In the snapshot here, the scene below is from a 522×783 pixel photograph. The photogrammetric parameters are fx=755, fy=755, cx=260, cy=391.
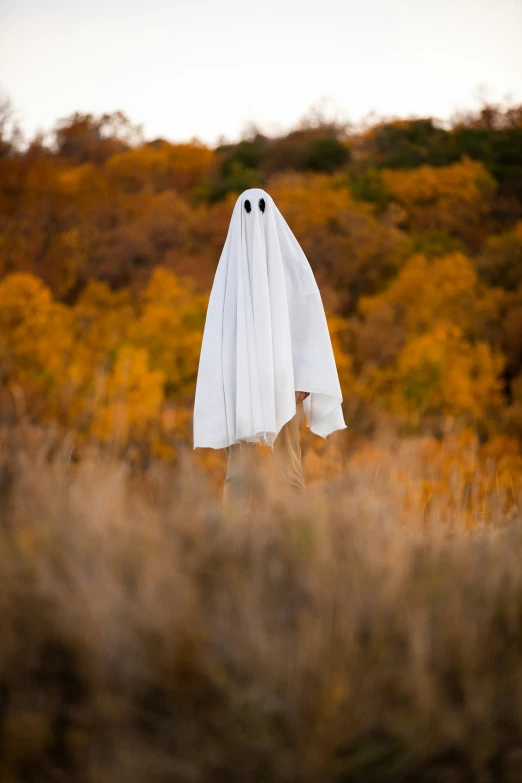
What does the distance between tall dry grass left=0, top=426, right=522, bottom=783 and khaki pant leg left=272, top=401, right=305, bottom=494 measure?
104cm

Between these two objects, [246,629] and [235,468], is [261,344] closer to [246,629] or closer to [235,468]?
[235,468]

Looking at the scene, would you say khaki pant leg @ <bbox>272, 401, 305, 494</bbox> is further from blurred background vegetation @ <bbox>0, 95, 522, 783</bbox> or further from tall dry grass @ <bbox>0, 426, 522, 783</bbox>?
tall dry grass @ <bbox>0, 426, 522, 783</bbox>

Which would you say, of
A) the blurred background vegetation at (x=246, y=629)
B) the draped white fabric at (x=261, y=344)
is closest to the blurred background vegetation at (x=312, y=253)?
the draped white fabric at (x=261, y=344)

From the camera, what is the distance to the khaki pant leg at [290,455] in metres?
3.17

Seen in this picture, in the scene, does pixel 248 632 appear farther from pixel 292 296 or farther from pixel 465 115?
pixel 465 115

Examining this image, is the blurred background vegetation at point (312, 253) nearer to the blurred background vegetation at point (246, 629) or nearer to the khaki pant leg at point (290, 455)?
the khaki pant leg at point (290, 455)

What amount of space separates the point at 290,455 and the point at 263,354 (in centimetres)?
46

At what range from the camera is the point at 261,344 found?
3287 millimetres

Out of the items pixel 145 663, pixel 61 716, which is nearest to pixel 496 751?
pixel 145 663

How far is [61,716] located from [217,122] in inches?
1293

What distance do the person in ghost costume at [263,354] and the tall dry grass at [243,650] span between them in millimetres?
1160

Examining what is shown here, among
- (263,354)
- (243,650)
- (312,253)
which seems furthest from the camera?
(312,253)

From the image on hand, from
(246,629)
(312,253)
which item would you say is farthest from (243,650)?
(312,253)

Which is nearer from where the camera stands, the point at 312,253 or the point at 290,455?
the point at 290,455
